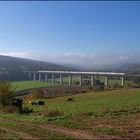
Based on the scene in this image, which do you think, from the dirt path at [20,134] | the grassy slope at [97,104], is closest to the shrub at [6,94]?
the grassy slope at [97,104]

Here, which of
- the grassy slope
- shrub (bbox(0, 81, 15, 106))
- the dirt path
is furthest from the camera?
the grassy slope

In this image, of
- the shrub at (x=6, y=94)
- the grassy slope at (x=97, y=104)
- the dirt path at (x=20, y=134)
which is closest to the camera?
the dirt path at (x=20, y=134)

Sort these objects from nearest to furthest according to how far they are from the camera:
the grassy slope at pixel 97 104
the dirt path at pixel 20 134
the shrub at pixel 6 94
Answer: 1. the dirt path at pixel 20 134
2. the shrub at pixel 6 94
3. the grassy slope at pixel 97 104

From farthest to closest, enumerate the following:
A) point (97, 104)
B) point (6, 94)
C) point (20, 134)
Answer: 1. point (97, 104)
2. point (6, 94)
3. point (20, 134)

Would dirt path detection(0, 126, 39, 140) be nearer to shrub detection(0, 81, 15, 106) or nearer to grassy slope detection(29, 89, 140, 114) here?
grassy slope detection(29, 89, 140, 114)

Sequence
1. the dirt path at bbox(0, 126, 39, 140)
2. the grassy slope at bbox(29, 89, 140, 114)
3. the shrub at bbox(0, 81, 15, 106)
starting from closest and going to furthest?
the dirt path at bbox(0, 126, 39, 140), the shrub at bbox(0, 81, 15, 106), the grassy slope at bbox(29, 89, 140, 114)

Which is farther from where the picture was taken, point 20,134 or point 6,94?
point 6,94

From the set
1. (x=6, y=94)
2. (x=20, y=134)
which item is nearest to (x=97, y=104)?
(x=6, y=94)

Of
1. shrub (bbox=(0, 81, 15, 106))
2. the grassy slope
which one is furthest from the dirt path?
shrub (bbox=(0, 81, 15, 106))

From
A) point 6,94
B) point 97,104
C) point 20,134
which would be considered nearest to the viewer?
point 20,134

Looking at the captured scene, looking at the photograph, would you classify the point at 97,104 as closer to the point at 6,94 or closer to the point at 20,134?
the point at 6,94

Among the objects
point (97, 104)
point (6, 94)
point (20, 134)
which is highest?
point (6, 94)

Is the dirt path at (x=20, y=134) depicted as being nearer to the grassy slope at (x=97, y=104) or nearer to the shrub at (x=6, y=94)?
the grassy slope at (x=97, y=104)

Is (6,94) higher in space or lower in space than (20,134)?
higher
